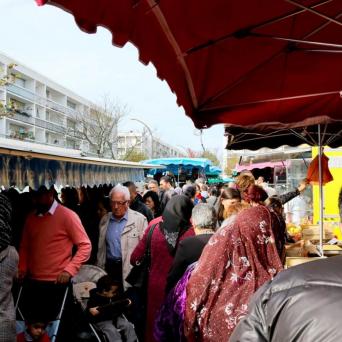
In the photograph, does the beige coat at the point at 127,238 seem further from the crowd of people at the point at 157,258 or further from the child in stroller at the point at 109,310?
the child in stroller at the point at 109,310

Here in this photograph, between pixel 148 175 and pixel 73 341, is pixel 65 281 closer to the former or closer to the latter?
pixel 73 341

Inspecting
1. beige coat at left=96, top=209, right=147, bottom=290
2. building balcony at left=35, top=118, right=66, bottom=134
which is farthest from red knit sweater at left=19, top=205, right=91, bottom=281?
building balcony at left=35, top=118, right=66, bottom=134

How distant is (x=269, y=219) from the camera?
3031mm

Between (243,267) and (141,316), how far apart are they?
9.35 feet

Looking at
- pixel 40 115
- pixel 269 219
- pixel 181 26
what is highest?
pixel 40 115

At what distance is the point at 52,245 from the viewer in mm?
4902

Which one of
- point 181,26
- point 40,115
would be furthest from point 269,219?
point 40,115

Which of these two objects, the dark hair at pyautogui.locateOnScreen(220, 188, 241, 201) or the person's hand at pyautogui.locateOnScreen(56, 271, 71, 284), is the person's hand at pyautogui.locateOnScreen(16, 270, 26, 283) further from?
the dark hair at pyautogui.locateOnScreen(220, 188, 241, 201)

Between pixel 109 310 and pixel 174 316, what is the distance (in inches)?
61.6

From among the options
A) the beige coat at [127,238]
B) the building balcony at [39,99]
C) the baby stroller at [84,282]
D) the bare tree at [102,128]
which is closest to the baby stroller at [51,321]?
the baby stroller at [84,282]

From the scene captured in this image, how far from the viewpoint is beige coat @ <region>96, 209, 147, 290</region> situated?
5.50 metres

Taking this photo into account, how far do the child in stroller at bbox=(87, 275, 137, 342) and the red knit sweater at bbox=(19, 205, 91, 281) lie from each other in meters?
0.38

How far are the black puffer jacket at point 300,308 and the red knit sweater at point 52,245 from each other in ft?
12.1

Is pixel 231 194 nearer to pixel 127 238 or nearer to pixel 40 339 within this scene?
pixel 127 238
